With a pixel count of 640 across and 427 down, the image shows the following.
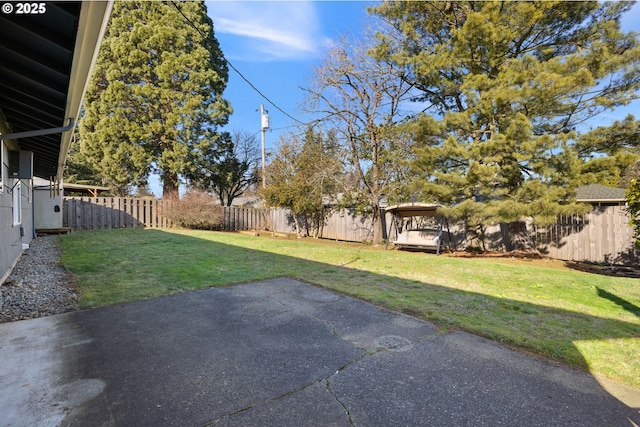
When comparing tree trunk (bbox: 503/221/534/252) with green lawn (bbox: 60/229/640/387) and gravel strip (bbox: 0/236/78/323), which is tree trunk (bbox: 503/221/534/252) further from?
gravel strip (bbox: 0/236/78/323)

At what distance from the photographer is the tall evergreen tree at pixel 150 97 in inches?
723

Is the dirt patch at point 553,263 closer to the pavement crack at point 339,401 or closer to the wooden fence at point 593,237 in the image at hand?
the wooden fence at point 593,237

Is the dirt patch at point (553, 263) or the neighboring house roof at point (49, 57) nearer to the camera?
the neighboring house roof at point (49, 57)

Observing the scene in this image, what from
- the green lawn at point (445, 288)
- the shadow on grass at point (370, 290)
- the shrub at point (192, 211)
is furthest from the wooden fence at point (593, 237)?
the shrub at point (192, 211)

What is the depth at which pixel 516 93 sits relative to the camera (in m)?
8.30

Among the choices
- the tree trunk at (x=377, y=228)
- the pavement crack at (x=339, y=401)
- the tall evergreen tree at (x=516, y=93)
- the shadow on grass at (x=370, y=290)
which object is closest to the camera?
the pavement crack at (x=339, y=401)

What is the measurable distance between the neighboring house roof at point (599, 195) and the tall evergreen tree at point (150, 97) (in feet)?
64.2

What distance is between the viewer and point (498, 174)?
9.41 m

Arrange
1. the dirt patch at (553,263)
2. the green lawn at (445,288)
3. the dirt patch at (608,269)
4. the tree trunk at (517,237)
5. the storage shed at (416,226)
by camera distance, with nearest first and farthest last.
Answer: the green lawn at (445,288), the dirt patch at (608,269), the dirt patch at (553,263), the tree trunk at (517,237), the storage shed at (416,226)

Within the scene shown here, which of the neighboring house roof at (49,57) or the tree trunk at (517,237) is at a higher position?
the neighboring house roof at (49,57)

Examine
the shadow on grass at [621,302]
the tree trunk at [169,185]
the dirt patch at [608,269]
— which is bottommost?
the dirt patch at [608,269]

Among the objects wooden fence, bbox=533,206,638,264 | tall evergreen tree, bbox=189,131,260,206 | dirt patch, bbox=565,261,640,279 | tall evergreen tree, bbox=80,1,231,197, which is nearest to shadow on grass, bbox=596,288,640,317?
dirt patch, bbox=565,261,640,279

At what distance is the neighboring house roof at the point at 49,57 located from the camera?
2.23 m

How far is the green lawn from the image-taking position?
3.15 metres
